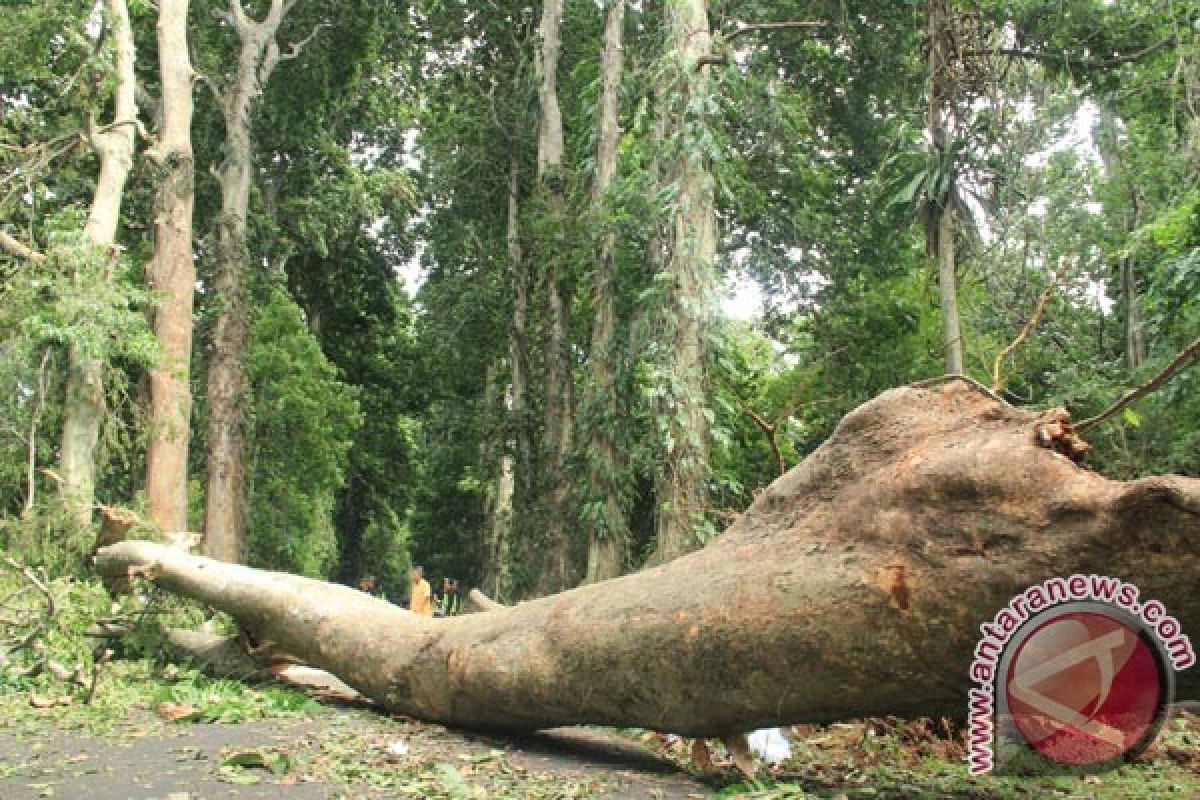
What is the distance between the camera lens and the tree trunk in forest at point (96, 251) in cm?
985

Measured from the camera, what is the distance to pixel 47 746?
14.7ft

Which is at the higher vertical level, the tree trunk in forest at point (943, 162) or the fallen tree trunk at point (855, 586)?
the tree trunk in forest at point (943, 162)

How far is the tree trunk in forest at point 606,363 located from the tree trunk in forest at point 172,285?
4866mm

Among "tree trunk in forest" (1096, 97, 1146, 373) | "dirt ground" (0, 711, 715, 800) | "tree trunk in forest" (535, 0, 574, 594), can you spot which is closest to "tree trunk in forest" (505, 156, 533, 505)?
"tree trunk in forest" (535, 0, 574, 594)

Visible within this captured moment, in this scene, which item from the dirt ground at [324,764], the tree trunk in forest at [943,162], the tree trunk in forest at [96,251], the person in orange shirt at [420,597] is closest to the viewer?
the dirt ground at [324,764]

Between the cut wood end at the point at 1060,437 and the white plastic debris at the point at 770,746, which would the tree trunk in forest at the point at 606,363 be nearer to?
the white plastic debris at the point at 770,746

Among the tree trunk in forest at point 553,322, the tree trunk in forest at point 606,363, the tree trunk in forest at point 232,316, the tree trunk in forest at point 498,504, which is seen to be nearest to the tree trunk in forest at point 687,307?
the tree trunk in forest at point 606,363

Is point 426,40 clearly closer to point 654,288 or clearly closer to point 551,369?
point 551,369

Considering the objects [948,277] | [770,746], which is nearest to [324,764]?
[770,746]

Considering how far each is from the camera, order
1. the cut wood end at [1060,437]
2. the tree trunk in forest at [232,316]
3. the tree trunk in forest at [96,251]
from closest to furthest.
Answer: the cut wood end at [1060,437] → the tree trunk in forest at [96,251] → the tree trunk in forest at [232,316]

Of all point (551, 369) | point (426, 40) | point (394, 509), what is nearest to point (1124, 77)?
point (551, 369)

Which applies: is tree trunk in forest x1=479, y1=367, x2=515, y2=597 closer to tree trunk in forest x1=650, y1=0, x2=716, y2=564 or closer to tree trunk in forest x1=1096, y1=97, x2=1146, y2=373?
tree trunk in forest x1=650, y1=0, x2=716, y2=564

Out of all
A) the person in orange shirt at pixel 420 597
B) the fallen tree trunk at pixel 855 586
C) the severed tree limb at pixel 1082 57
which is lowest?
the person in orange shirt at pixel 420 597

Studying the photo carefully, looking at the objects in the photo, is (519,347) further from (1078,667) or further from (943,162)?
(1078,667)
